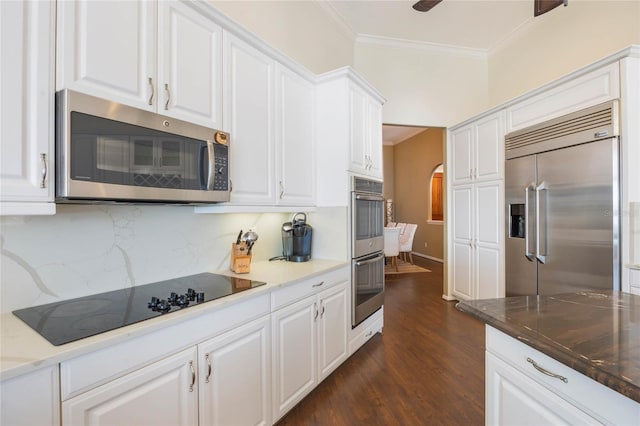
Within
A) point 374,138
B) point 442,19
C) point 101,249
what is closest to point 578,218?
point 374,138

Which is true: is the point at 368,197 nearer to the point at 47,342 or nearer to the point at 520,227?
the point at 520,227

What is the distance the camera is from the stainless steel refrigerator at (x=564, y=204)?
2.29m

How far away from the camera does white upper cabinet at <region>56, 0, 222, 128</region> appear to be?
45.4 inches

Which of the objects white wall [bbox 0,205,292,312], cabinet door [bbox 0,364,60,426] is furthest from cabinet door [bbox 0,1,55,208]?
cabinet door [bbox 0,364,60,426]

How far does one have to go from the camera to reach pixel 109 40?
125 cm

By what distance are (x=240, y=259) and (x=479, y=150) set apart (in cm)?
324

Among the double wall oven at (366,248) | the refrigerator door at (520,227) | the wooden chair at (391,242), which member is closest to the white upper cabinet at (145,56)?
the double wall oven at (366,248)

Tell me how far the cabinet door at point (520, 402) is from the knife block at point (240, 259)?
1.46 m

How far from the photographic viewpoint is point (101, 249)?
1471 millimetres

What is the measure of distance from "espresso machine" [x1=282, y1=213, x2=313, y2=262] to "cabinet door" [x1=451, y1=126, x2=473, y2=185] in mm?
2579

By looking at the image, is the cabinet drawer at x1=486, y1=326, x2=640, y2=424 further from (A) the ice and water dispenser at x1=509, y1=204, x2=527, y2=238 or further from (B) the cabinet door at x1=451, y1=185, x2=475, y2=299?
(B) the cabinet door at x1=451, y1=185, x2=475, y2=299

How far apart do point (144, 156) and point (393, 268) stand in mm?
5791

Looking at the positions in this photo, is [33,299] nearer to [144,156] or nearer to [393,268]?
[144,156]

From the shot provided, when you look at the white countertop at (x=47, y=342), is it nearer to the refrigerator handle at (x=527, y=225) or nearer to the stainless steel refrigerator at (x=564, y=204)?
the stainless steel refrigerator at (x=564, y=204)
